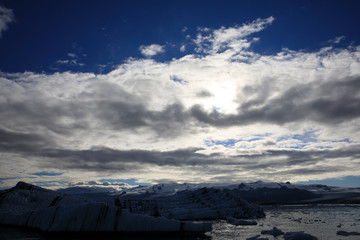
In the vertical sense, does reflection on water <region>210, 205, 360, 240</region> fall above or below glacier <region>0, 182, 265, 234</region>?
below

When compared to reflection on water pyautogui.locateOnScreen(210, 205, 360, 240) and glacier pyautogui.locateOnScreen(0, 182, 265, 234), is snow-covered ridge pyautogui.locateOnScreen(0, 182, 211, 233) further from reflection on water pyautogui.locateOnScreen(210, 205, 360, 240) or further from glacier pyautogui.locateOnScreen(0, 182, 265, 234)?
reflection on water pyautogui.locateOnScreen(210, 205, 360, 240)

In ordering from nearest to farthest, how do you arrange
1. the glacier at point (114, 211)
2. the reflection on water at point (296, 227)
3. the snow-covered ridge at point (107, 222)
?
the snow-covered ridge at point (107, 222) < the glacier at point (114, 211) < the reflection on water at point (296, 227)

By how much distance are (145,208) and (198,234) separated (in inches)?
294

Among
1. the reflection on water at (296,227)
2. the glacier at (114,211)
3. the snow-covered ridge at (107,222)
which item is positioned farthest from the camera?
the reflection on water at (296,227)

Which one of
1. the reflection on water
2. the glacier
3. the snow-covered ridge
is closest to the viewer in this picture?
the snow-covered ridge

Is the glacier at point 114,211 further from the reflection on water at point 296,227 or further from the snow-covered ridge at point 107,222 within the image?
the reflection on water at point 296,227

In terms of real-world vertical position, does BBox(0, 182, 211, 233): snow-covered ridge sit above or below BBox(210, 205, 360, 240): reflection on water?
above

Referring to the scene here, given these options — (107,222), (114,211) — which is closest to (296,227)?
(114,211)

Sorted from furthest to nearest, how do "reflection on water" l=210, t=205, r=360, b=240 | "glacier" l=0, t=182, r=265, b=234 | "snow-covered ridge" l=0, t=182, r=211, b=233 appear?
"reflection on water" l=210, t=205, r=360, b=240
"glacier" l=0, t=182, r=265, b=234
"snow-covered ridge" l=0, t=182, r=211, b=233

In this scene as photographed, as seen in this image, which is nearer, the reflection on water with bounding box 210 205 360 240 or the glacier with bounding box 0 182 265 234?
the glacier with bounding box 0 182 265 234

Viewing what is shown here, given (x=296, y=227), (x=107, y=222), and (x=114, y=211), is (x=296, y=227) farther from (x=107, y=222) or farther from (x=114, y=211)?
(x=107, y=222)

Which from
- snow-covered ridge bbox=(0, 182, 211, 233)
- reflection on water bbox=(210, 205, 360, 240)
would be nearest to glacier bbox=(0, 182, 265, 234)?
snow-covered ridge bbox=(0, 182, 211, 233)

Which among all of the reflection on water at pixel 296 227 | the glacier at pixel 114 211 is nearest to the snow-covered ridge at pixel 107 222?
the glacier at pixel 114 211

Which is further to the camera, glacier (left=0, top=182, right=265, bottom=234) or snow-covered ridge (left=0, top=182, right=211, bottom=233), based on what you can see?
glacier (left=0, top=182, right=265, bottom=234)
